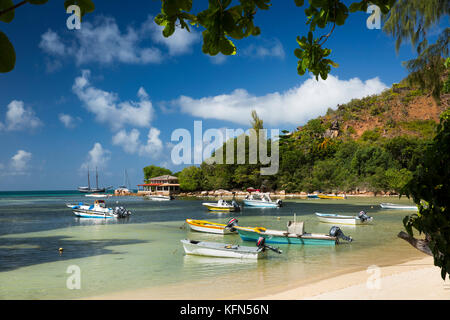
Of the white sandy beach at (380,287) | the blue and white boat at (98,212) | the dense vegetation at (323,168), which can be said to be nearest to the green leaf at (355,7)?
the white sandy beach at (380,287)

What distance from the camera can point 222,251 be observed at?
1484 centimetres

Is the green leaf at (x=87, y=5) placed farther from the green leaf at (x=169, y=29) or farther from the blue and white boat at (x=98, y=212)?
the blue and white boat at (x=98, y=212)

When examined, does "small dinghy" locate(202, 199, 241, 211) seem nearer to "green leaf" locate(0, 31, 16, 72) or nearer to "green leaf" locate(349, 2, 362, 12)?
"green leaf" locate(349, 2, 362, 12)

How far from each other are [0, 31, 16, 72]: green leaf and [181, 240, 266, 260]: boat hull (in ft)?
46.0

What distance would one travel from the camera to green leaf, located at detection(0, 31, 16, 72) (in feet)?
3.30

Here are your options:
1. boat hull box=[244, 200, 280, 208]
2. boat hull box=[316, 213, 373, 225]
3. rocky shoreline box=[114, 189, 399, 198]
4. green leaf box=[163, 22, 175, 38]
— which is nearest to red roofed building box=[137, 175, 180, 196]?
rocky shoreline box=[114, 189, 399, 198]

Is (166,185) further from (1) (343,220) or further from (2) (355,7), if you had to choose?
(2) (355,7)

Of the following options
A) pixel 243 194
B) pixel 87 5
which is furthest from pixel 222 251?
pixel 243 194

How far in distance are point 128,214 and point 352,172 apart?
160 ft

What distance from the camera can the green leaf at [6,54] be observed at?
1006 millimetres

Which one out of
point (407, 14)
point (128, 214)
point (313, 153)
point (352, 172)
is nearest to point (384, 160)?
point (352, 172)

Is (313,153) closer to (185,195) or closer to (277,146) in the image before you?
(277,146)

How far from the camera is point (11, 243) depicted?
833 inches

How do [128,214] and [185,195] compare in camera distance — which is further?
[185,195]
